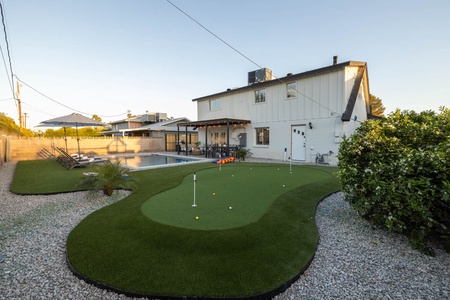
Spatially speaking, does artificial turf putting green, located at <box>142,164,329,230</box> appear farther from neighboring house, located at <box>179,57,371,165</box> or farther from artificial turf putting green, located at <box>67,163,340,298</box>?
neighboring house, located at <box>179,57,371,165</box>

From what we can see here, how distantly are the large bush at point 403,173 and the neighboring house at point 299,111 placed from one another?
5416 mm

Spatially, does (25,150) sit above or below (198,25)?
below

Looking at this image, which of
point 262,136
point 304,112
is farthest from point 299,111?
point 262,136

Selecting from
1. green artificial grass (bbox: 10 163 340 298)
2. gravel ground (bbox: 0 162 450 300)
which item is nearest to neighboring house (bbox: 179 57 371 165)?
green artificial grass (bbox: 10 163 340 298)

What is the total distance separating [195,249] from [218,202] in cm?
210

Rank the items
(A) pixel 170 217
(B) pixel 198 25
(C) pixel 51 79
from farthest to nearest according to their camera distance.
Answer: (C) pixel 51 79
(B) pixel 198 25
(A) pixel 170 217

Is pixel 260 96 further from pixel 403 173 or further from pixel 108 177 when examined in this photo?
pixel 403 173

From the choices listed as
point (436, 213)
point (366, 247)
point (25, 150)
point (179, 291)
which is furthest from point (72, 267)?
point (25, 150)

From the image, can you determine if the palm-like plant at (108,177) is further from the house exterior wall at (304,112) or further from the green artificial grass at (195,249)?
the house exterior wall at (304,112)

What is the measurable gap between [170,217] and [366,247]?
368 cm

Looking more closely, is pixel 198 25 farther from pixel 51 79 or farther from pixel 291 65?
pixel 51 79

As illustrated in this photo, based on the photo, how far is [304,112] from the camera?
1338cm

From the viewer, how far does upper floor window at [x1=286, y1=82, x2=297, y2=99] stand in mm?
13906

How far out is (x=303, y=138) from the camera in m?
13.6
